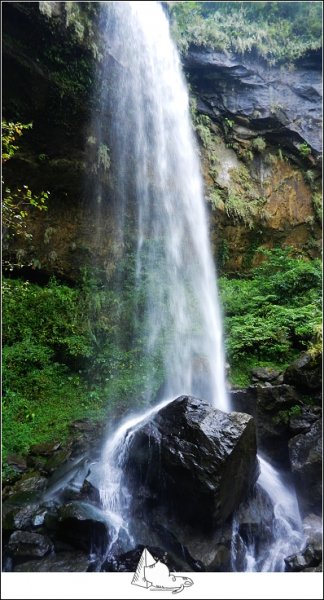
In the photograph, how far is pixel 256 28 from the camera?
9211 millimetres

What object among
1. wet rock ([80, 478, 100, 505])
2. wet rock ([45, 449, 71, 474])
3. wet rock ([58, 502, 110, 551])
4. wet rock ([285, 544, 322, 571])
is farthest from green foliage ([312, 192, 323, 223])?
wet rock ([58, 502, 110, 551])

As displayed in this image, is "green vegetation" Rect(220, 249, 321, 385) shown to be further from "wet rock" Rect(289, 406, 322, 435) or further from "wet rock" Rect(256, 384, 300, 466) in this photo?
"wet rock" Rect(289, 406, 322, 435)

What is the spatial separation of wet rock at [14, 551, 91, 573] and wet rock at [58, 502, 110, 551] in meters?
0.12

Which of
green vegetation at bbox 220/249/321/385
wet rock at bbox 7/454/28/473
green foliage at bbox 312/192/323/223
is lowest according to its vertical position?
wet rock at bbox 7/454/28/473

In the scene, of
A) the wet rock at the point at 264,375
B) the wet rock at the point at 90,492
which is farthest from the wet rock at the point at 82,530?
the wet rock at the point at 264,375

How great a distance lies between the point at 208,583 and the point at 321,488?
1.66 metres

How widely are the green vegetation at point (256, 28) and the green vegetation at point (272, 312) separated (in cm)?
523

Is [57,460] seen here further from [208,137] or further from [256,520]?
[208,137]

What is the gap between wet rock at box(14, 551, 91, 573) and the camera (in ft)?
10.9

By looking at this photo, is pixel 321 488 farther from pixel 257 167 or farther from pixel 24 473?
pixel 257 167

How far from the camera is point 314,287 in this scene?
7633 millimetres

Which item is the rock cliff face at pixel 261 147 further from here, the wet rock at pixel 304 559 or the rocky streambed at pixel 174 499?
the wet rock at pixel 304 559

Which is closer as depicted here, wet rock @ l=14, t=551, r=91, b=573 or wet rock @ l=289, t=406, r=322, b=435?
wet rock @ l=14, t=551, r=91, b=573

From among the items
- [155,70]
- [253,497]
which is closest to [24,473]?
[253,497]
